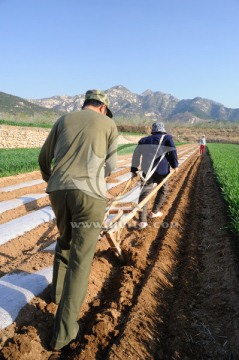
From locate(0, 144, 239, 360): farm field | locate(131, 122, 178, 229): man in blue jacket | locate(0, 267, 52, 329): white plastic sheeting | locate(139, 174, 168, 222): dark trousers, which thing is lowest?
locate(0, 144, 239, 360): farm field

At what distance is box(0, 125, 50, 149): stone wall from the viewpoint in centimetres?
2142

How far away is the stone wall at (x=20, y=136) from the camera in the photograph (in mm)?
21422

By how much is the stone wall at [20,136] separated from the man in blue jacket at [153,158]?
17275 mm

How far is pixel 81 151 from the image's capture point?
256cm

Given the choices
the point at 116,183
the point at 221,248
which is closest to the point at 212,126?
the point at 116,183

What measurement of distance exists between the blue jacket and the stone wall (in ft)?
56.6

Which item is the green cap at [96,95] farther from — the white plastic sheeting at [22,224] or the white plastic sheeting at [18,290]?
the white plastic sheeting at [22,224]

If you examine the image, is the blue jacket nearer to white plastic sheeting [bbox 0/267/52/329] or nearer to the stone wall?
white plastic sheeting [bbox 0/267/52/329]

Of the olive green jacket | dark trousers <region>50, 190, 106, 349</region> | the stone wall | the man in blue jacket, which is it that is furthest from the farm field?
the stone wall

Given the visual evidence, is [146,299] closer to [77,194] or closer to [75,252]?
[75,252]

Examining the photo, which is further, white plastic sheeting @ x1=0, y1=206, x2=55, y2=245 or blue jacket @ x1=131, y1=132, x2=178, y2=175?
blue jacket @ x1=131, y1=132, x2=178, y2=175

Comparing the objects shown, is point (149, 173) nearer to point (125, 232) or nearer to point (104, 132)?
point (125, 232)

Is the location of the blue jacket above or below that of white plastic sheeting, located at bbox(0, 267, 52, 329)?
above

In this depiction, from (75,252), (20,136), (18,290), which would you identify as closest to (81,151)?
(75,252)
